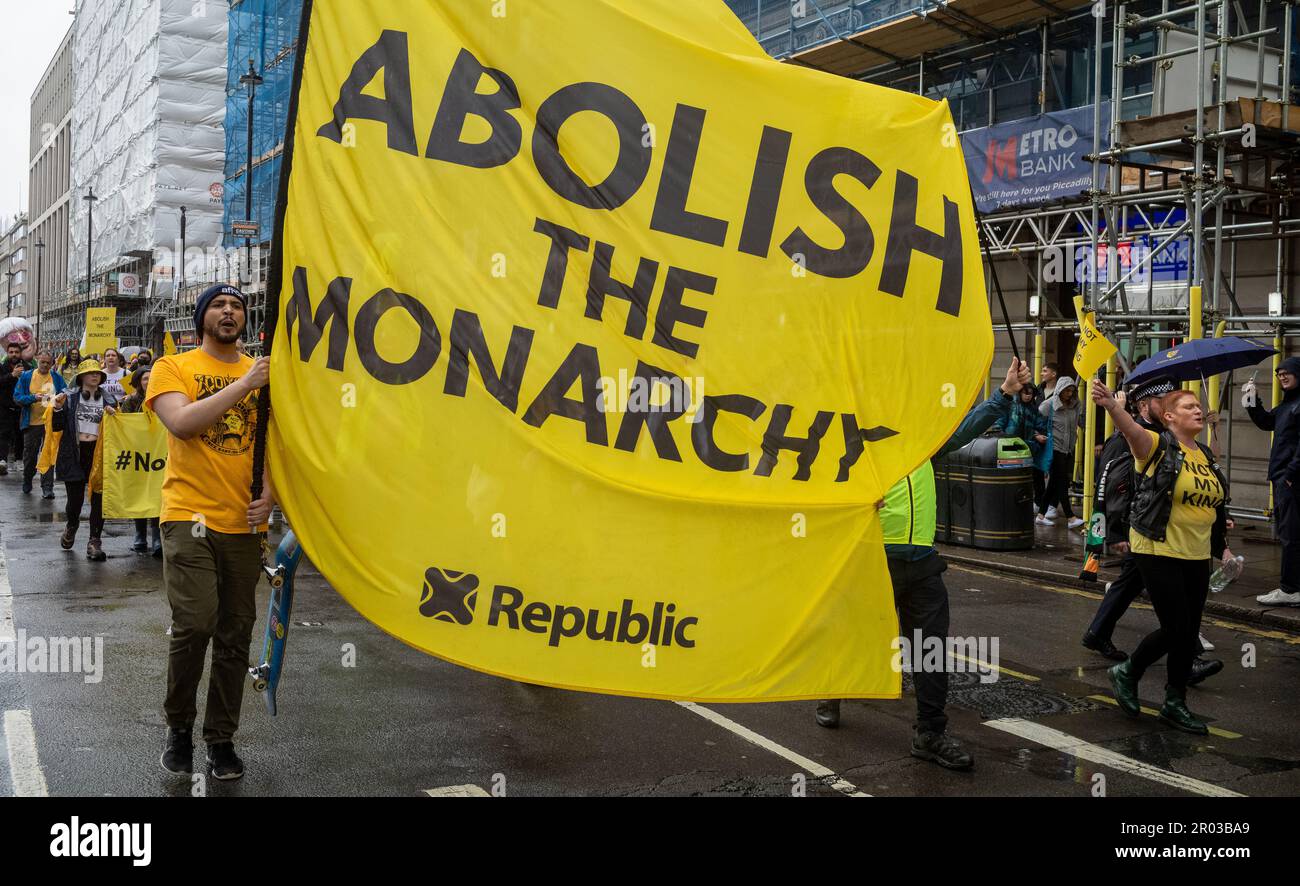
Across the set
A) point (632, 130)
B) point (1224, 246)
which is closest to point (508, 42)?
point (632, 130)

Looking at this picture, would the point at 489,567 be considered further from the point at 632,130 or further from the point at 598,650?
the point at 632,130

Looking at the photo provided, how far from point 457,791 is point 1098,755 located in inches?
120

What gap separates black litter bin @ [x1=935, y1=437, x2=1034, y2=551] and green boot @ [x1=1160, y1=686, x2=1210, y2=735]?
6310 mm

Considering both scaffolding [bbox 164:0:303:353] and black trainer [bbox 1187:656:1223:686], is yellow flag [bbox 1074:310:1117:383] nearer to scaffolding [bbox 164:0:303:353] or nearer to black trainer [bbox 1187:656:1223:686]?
black trainer [bbox 1187:656:1223:686]

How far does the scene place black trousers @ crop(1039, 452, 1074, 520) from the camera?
14.6m

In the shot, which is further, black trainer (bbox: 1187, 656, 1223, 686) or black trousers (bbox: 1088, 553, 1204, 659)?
black trousers (bbox: 1088, 553, 1204, 659)

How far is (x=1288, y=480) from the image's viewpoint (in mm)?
9359

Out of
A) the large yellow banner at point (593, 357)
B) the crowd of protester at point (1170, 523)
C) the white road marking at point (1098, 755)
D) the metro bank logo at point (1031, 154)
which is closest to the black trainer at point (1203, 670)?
the crowd of protester at point (1170, 523)

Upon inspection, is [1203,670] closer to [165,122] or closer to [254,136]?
[254,136]

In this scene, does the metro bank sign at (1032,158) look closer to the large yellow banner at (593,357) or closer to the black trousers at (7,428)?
the large yellow banner at (593,357)

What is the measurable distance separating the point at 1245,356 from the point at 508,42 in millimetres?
5788

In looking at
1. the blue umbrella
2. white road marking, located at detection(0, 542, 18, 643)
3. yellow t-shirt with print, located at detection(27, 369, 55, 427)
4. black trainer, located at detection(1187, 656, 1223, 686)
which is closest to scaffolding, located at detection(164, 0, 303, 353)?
yellow t-shirt with print, located at detection(27, 369, 55, 427)

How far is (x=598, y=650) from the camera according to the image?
3518 millimetres

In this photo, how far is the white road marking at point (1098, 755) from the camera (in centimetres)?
516
